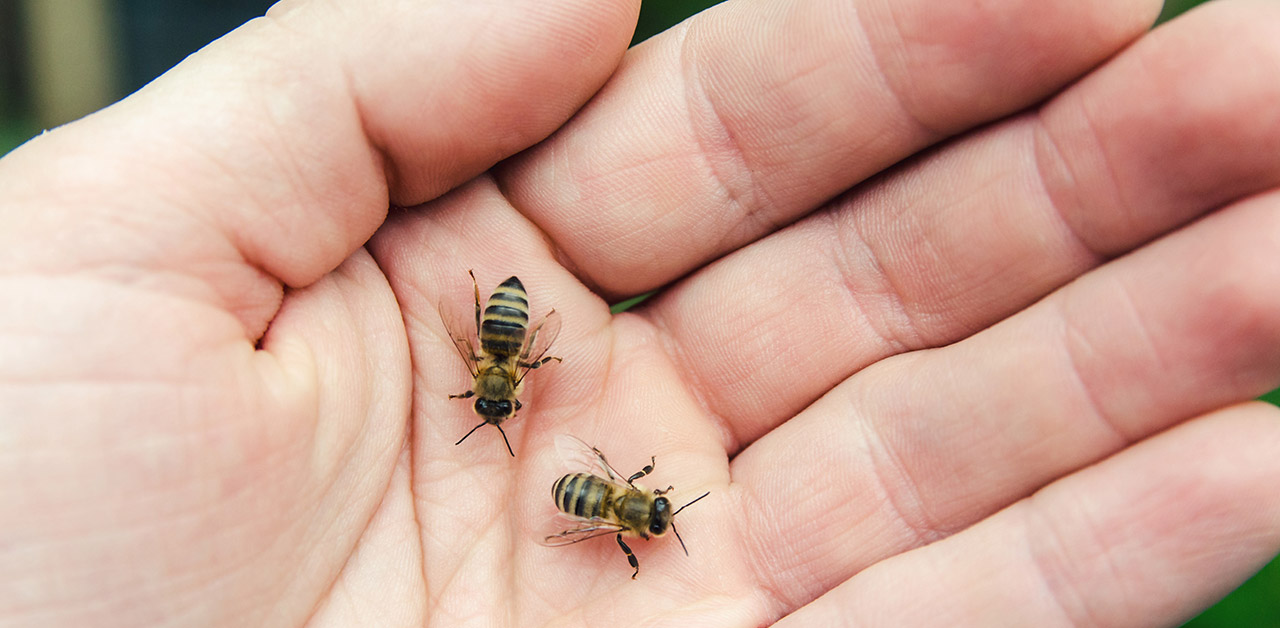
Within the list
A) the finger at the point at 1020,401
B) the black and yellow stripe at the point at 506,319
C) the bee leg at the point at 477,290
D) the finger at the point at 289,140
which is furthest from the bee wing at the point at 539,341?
the finger at the point at 1020,401

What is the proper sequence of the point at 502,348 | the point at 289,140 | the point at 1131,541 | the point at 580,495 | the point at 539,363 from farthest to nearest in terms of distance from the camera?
the point at 539,363, the point at 502,348, the point at 580,495, the point at 289,140, the point at 1131,541

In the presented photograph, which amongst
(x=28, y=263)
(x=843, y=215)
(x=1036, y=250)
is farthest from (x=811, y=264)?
(x=28, y=263)

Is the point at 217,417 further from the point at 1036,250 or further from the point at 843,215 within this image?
the point at 1036,250

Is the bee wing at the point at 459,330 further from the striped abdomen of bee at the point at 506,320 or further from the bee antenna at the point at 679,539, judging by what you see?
the bee antenna at the point at 679,539

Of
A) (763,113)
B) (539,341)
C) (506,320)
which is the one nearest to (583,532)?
(539,341)

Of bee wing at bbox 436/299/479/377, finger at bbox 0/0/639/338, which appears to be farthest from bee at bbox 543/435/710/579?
finger at bbox 0/0/639/338

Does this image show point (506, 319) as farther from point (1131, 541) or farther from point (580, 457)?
point (1131, 541)
